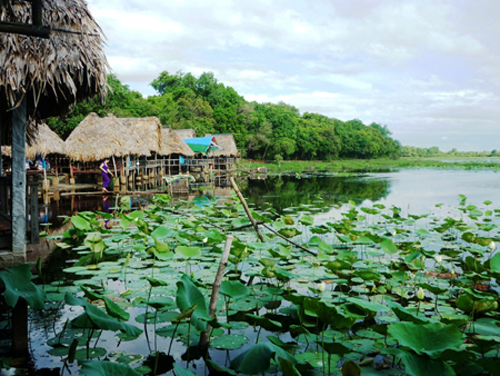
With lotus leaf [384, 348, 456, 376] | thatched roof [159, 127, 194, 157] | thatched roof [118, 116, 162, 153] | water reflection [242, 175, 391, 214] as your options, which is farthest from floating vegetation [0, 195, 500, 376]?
thatched roof [159, 127, 194, 157]

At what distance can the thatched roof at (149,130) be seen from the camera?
64.1 feet

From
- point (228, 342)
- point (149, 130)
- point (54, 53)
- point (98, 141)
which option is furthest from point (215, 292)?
point (149, 130)

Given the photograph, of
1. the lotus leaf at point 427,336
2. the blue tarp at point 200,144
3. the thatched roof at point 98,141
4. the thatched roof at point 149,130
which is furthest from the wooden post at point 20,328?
the blue tarp at point 200,144

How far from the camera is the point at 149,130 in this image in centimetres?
1989

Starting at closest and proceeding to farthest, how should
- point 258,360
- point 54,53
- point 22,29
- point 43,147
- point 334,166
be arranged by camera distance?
point 258,360
point 22,29
point 54,53
point 43,147
point 334,166

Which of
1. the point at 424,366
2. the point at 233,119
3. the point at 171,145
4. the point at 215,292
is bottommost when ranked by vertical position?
the point at 424,366

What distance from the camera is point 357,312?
238cm

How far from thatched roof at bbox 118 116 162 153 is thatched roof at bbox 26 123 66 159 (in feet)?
17.7

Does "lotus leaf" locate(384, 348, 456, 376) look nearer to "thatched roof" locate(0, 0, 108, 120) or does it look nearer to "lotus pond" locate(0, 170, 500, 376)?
"lotus pond" locate(0, 170, 500, 376)

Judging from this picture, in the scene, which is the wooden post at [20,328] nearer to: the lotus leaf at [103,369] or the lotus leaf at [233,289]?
the lotus leaf at [103,369]

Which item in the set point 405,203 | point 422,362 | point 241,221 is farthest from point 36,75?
point 405,203

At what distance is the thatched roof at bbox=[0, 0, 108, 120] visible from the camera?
381cm

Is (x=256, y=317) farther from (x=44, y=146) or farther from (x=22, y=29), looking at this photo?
(x=44, y=146)

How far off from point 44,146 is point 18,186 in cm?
1002
